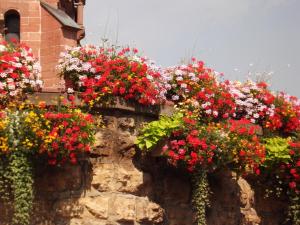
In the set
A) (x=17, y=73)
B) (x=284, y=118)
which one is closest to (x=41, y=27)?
(x=284, y=118)

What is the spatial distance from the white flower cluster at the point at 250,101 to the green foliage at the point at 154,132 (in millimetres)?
2149

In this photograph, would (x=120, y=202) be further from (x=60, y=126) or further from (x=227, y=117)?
(x=227, y=117)

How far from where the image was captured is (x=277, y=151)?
10.5 metres

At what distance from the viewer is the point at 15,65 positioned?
8703 mm

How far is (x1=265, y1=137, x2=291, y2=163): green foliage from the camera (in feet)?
34.5

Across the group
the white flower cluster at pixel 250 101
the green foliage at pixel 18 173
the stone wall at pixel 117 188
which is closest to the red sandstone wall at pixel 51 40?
the white flower cluster at pixel 250 101

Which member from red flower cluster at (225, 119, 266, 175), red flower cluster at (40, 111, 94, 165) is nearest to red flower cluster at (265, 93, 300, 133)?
red flower cluster at (225, 119, 266, 175)

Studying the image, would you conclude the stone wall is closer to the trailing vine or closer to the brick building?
the trailing vine

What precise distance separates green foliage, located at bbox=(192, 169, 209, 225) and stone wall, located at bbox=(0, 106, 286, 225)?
0.44 metres

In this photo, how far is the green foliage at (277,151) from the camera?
10.5 meters

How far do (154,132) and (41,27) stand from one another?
6824 millimetres

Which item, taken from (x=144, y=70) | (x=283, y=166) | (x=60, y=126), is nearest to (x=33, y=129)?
(x=60, y=126)

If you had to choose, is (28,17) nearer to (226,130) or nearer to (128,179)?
(226,130)

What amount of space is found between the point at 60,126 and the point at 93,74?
4.65ft
